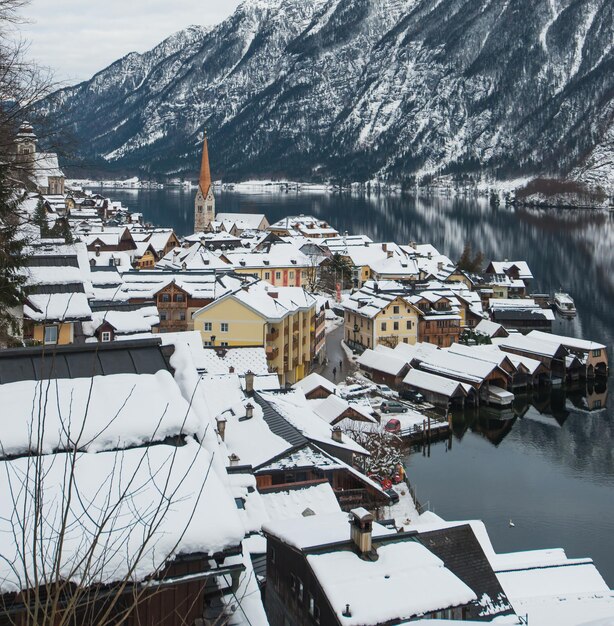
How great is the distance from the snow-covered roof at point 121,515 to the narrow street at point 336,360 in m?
23.4

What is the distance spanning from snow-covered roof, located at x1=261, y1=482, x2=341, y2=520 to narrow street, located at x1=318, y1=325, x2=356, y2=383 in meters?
15.2

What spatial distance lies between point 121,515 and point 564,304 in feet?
136

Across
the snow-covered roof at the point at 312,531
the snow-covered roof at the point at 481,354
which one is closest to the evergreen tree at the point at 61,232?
the snow-covered roof at the point at 481,354

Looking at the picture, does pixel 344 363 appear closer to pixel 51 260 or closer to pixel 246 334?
pixel 246 334

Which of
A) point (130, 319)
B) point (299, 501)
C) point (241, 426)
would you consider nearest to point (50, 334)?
point (130, 319)

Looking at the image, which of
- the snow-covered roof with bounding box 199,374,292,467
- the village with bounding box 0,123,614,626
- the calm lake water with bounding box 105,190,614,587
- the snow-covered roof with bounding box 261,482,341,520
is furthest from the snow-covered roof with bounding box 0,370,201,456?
the calm lake water with bounding box 105,190,614,587

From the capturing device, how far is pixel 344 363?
3038cm

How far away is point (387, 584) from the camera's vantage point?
746 centimetres

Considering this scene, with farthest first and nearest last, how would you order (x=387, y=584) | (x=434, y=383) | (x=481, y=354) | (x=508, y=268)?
(x=508, y=268) → (x=481, y=354) → (x=434, y=383) → (x=387, y=584)

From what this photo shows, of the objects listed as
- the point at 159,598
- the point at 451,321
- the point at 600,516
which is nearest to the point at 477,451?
the point at 600,516

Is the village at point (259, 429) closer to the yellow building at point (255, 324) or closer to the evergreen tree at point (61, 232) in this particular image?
the yellow building at point (255, 324)

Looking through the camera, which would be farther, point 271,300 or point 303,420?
point 271,300

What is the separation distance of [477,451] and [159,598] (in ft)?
64.4

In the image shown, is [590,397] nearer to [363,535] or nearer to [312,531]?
[312,531]
